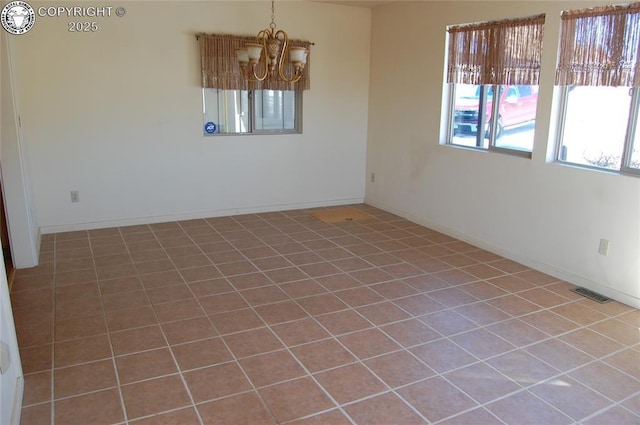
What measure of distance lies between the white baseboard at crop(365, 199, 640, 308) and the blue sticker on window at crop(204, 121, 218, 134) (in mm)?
2337

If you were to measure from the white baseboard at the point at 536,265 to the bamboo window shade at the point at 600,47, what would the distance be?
146 centimetres

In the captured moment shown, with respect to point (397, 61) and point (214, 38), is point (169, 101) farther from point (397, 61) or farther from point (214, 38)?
point (397, 61)

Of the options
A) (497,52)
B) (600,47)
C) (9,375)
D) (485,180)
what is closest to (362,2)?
(497,52)

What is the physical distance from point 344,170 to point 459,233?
1.89m

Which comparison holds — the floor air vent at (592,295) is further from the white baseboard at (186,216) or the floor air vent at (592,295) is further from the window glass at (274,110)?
the window glass at (274,110)

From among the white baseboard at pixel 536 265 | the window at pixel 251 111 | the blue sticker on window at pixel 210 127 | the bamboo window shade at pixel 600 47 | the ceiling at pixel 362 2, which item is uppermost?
the ceiling at pixel 362 2

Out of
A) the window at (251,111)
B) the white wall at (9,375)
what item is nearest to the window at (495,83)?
the window at (251,111)

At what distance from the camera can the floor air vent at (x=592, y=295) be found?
3587 millimetres

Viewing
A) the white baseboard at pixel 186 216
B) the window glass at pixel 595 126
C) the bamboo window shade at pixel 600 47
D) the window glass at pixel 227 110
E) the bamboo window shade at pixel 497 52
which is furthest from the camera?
the window glass at pixel 227 110

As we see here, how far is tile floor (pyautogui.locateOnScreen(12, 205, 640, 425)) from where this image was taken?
92.4 inches

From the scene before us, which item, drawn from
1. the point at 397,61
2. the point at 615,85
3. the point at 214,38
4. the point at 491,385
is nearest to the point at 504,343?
the point at 491,385

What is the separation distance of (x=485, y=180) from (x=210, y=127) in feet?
9.75

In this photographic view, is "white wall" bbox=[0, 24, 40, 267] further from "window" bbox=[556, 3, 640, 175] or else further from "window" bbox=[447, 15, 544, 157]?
"window" bbox=[556, 3, 640, 175]

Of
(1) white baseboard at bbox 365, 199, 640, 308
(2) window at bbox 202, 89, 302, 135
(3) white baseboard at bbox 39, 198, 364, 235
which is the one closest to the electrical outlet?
(1) white baseboard at bbox 365, 199, 640, 308
